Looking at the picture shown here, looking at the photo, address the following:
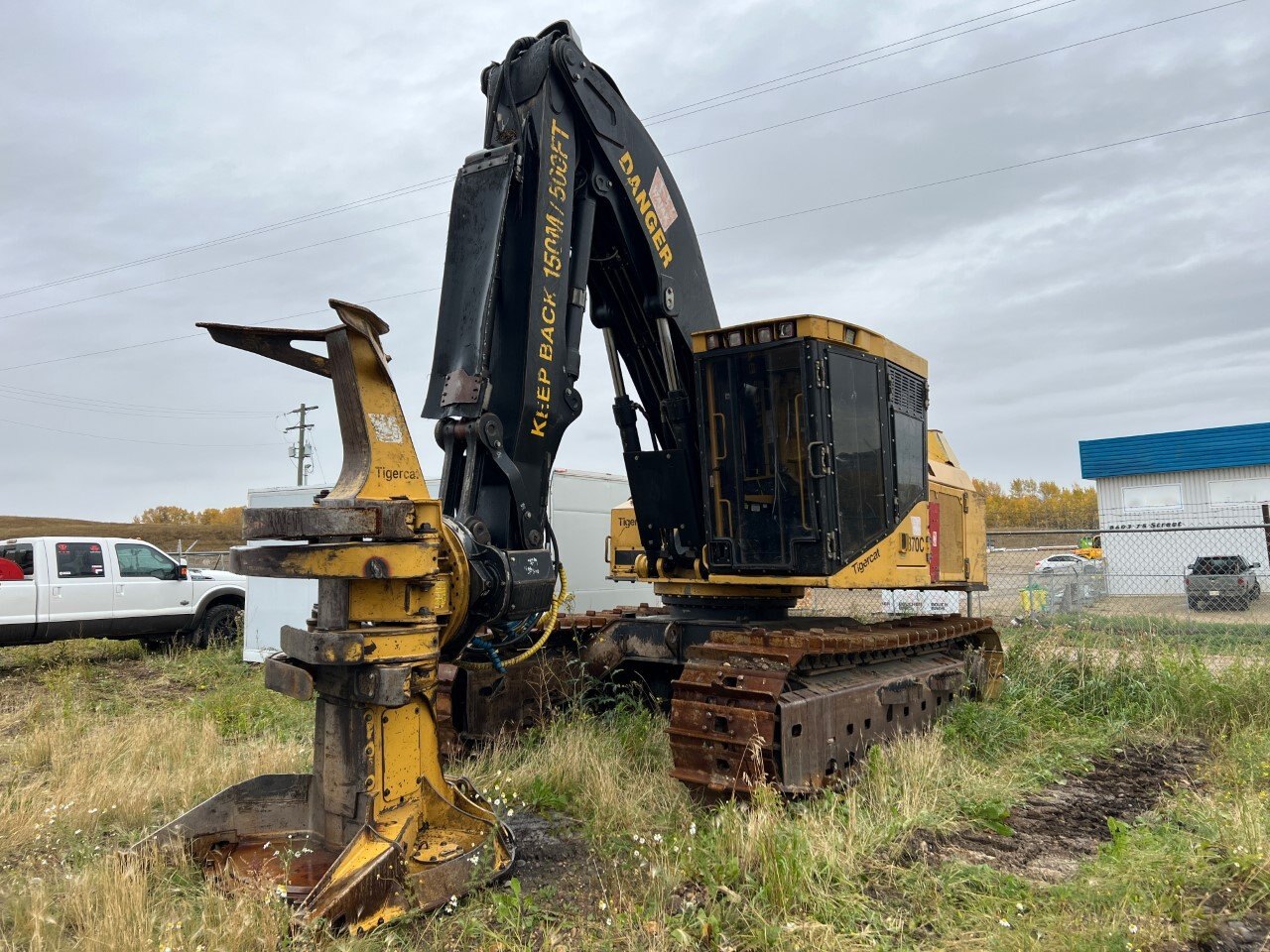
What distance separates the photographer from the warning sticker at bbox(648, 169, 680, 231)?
19.2 ft

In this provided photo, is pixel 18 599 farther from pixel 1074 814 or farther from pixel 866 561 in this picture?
pixel 1074 814

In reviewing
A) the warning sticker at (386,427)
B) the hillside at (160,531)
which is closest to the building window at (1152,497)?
the warning sticker at (386,427)

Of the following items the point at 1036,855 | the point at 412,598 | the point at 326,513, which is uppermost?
the point at 326,513

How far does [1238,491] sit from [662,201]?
28.9 m

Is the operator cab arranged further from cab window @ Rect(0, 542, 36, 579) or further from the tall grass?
cab window @ Rect(0, 542, 36, 579)

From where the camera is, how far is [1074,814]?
17.4 feet

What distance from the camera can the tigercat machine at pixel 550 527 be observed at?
3674 mm

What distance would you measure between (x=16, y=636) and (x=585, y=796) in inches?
426

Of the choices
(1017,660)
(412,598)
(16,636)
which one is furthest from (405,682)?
(16,636)

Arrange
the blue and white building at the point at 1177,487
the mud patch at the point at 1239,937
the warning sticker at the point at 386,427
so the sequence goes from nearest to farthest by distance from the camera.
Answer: the mud patch at the point at 1239,937, the warning sticker at the point at 386,427, the blue and white building at the point at 1177,487

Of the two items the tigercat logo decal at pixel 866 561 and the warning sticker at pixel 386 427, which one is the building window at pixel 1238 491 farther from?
the warning sticker at pixel 386 427

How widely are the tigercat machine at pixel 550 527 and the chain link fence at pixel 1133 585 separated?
14.5ft

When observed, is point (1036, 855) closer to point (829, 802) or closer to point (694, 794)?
point (829, 802)

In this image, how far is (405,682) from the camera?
3600 millimetres
